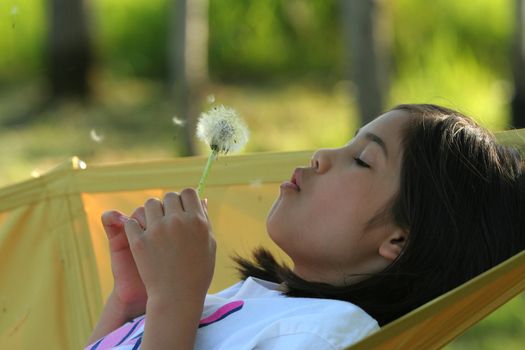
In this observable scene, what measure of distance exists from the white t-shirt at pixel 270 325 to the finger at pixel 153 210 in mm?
170

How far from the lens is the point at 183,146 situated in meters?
4.90

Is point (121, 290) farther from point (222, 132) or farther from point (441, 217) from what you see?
point (441, 217)

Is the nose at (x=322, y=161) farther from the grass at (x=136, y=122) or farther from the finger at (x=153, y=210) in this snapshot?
the grass at (x=136, y=122)

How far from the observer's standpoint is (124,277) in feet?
5.34

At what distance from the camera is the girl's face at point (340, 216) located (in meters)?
1.50

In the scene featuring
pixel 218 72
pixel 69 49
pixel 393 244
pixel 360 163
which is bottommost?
pixel 218 72

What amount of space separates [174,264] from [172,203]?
0.08 metres

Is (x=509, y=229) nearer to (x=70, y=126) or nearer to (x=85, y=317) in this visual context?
(x=85, y=317)

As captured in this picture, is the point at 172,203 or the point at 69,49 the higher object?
the point at 172,203

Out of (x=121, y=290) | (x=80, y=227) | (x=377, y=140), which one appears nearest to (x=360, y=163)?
(x=377, y=140)

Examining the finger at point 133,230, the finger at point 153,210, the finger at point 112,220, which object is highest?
the finger at point 153,210

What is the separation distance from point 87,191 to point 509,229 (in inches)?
32.9

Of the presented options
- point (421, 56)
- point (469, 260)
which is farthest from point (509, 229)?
point (421, 56)

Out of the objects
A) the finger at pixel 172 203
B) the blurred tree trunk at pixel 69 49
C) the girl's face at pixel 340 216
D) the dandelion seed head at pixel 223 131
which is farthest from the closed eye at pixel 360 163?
the blurred tree trunk at pixel 69 49
